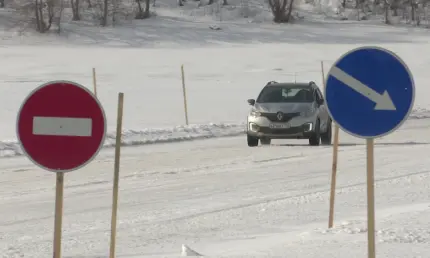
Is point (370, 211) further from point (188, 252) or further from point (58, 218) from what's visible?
point (188, 252)

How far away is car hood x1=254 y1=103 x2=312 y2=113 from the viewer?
68.1 ft

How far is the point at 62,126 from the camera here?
19.9 ft

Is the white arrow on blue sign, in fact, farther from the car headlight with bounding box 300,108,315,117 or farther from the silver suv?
the car headlight with bounding box 300,108,315,117

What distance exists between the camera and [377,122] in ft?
20.9

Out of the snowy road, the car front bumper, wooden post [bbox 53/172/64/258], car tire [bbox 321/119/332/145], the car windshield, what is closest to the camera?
wooden post [bbox 53/172/64/258]

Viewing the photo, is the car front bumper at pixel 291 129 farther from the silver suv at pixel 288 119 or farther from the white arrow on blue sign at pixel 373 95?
the white arrow on blue sign at pixel 373 95

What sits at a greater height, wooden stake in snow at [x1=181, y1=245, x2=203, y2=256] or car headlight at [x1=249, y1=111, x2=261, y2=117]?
wooden stake in snow at [x1=181, y1=245, x2=203, y2=256]

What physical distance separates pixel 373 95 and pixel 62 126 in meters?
2.11

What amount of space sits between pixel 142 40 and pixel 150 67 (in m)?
11.1

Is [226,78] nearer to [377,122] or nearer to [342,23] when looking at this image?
[342,23]

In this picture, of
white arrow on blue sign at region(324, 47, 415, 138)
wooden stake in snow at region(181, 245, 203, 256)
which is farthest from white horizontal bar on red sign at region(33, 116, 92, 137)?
wooden stake in snow at region(181, 245, 203, 256)

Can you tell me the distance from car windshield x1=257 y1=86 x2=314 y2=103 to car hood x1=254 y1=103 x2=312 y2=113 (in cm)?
35

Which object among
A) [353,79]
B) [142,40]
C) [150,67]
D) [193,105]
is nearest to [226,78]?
[150,67]

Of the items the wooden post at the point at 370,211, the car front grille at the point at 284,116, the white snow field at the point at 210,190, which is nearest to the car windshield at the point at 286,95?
the car front grille at the point at 284,116
